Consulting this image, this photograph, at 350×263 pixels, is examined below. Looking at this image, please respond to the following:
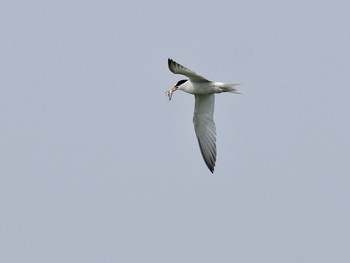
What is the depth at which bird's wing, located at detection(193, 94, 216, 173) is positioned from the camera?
59.2 ft

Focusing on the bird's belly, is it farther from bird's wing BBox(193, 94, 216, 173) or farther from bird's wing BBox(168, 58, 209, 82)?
bird's wing BBox(193, 94, 216, 173)

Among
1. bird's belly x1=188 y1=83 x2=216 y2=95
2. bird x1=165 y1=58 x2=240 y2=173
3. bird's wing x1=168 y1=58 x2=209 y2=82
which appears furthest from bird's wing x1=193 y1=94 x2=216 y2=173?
bird's wing x1=168 y1=58 x2=209 y2=82

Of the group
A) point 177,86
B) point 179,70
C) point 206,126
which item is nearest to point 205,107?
point 206,126

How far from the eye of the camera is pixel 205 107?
18172 millimetres

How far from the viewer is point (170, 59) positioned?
590 inches

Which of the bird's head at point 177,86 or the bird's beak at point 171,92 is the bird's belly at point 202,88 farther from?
the bird's beak at point 171,92

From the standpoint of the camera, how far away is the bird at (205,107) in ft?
55.2

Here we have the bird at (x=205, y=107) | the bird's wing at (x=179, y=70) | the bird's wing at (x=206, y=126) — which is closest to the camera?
the bird's wing at (x=179, y=70)

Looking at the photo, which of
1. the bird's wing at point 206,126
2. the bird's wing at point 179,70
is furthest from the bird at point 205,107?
the bird's wing at point 179,70

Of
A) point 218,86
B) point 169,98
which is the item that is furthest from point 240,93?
point 169,98

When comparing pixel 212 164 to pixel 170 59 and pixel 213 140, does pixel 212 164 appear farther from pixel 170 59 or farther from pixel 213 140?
pixel 170 59

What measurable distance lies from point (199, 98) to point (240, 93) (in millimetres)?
1548

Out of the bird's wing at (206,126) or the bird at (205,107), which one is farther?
the bird's wing at (206,126)

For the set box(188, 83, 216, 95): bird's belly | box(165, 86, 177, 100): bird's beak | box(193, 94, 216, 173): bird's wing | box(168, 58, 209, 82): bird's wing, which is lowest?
box(193, 94, 216, 173): bird's wing
